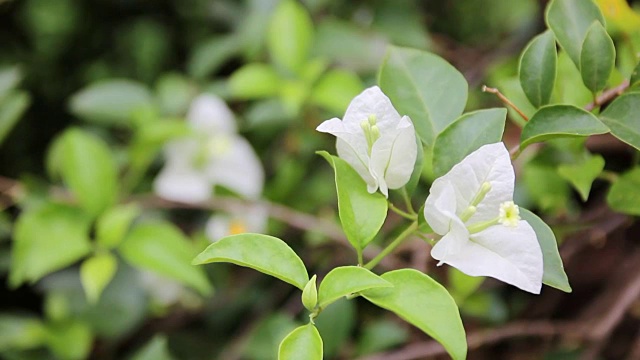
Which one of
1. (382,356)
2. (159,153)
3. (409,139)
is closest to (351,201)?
(409,139)


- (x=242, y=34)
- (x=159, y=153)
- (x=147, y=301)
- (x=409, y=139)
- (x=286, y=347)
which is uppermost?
(x=409, y=139)

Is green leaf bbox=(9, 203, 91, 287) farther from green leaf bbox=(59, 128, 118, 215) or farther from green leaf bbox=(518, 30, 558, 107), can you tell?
green leaf bbox=(518, 30, 558, 107)

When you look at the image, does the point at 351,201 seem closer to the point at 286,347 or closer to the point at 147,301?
the point at 286,347

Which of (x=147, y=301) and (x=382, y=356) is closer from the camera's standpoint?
(x=382, y=356)

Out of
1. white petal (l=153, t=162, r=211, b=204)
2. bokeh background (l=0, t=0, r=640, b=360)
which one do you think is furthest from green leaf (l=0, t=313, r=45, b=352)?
white petal (l=153, t=162, r=211, b=204)

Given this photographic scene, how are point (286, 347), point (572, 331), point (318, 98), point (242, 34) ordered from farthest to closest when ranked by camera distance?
point (242, 34), point (318, 98), point (572, 331), point (286, 347)


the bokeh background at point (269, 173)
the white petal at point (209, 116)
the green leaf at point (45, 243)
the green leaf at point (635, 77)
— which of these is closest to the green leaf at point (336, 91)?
the bokeh background at point (269, 173)

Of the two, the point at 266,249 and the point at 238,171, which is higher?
the point at 266,249

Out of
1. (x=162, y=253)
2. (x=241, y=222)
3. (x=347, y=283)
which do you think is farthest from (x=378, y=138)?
(x=241, y=222)
